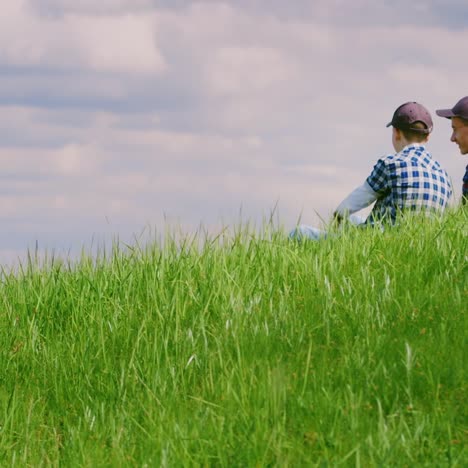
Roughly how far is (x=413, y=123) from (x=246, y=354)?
14.7 ft

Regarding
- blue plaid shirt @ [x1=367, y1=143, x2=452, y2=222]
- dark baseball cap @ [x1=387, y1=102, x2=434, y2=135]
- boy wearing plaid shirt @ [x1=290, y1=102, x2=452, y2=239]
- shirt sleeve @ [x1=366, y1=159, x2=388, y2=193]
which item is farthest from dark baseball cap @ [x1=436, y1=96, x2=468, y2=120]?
shirt sleeve @ [x1=366, y1=159, x2=388, y2=193]

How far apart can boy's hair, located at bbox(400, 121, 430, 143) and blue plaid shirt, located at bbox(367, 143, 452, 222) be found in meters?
0.30

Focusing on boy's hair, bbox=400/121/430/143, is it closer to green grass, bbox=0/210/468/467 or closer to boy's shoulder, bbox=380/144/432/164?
boy's shoulder, bbox=380/144/432/164

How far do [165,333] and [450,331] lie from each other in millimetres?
1733

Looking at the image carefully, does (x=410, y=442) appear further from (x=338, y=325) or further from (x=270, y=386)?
(x=338, y=325)

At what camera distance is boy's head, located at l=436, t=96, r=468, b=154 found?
906 centimetres

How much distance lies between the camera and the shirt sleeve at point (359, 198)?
789 cm

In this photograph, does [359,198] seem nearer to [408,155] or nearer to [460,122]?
[408,155]

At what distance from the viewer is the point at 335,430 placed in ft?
11.7

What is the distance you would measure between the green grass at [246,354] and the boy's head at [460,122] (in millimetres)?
2546

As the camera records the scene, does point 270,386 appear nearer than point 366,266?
Yes

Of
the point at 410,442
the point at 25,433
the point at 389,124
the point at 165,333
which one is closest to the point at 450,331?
the point at 410,442

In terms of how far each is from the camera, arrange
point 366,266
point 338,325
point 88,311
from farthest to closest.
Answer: point 88,311 → point 366,266 → point 338,325

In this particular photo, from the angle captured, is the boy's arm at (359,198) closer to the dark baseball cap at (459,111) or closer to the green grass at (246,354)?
the green grass at (246,354)
